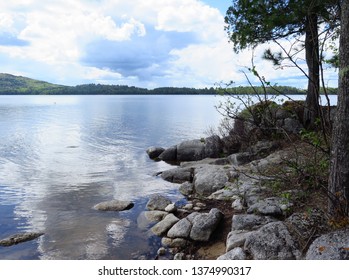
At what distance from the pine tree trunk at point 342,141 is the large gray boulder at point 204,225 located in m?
3.18

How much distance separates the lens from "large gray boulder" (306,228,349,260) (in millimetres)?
5316

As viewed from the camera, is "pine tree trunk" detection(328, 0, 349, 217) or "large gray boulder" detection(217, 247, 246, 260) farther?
"large gray boulder" detection(217, 247, 246, 260)

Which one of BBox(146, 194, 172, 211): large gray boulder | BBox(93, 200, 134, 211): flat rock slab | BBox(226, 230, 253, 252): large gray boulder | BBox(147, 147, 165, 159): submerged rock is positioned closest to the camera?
BBox(226, 230, 253, 252): large gray boulder

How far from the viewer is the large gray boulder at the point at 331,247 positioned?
17.4 ft

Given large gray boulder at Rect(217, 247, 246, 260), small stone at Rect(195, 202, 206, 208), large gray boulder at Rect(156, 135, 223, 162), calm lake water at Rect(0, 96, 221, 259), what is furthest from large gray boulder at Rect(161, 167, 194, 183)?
large gray boulder at Rect(217, 247, 246, 260)

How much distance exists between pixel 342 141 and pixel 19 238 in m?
8.57

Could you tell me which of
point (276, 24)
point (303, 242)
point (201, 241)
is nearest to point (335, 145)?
point (303, 242)

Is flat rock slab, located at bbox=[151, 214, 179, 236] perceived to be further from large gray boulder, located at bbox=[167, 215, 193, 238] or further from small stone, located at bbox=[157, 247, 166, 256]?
small stone, located at bbox=[157, 247, 166, 256]

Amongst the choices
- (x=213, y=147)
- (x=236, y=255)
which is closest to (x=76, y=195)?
(x=236, y=255)

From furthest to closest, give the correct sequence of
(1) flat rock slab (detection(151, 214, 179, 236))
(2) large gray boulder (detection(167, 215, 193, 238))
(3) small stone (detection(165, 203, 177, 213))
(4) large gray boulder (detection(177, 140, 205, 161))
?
(4) large gray boulder (detection(177, 140, 205, 161))
(3) small stone (detection(165, 203, 177, 213))
(1) flat rock slab (detection(151, 214, 179, 236))
(2) large gray boulder (detection(167, 215, 193, 238))

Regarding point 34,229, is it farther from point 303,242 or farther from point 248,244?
point 303,242

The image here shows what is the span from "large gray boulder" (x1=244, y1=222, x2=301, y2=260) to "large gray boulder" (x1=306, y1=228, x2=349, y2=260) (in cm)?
36

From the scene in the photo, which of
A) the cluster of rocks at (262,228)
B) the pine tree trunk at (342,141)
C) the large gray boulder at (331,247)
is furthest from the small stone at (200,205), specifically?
the large gray boulder at (331,247)

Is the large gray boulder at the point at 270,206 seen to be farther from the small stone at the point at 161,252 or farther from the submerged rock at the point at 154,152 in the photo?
the submerged rock at the point at 154,152
